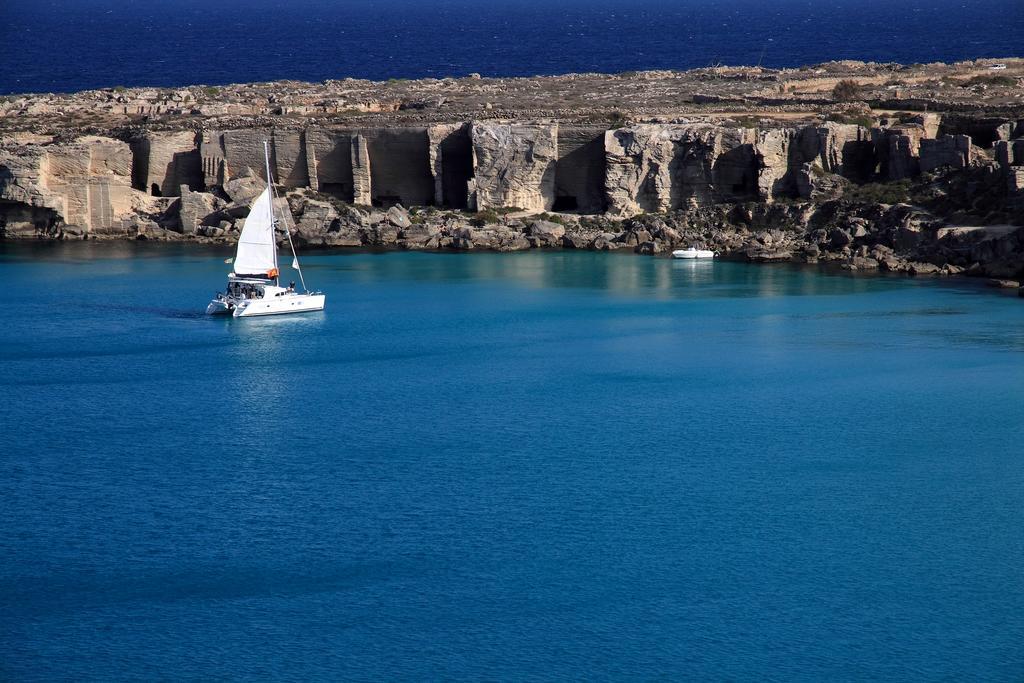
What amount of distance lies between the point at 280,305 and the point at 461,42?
98.5 m

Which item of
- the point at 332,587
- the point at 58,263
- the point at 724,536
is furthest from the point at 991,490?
the point at 58,263

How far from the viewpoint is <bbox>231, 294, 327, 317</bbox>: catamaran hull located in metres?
39.3

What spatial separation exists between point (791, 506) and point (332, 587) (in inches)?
315

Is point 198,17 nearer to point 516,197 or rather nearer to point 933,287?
point 516,197

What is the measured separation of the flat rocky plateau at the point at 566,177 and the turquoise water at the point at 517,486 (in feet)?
14.4

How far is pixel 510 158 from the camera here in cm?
4909

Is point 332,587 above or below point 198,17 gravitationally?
below

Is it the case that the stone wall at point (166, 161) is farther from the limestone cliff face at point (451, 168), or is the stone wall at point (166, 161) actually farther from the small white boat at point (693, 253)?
the small white boat at point (693, 253)

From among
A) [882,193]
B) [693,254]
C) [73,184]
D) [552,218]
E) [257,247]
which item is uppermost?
[73,184]

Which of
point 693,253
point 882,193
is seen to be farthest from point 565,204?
point 882,193

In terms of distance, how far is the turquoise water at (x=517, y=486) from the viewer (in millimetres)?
19609

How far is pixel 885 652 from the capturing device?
19.3 m

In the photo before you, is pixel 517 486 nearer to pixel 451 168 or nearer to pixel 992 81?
pixel 451 168

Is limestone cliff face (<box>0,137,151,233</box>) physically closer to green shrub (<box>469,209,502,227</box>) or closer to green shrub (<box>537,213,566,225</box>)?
green shrub (<box>469,209,502,227</box>)
